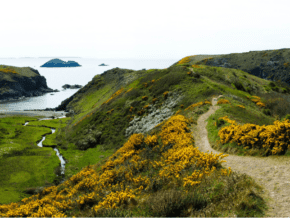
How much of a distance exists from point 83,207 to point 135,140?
35.4ft

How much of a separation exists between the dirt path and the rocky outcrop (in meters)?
28.9

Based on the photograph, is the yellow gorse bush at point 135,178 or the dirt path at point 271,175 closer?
the dirt path at point 271,175

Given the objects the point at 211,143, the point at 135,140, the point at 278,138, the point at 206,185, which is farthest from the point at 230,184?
the point at 135,140

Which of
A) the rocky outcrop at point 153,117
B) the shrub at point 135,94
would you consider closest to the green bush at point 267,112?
the rocky outcrop at point 153,117

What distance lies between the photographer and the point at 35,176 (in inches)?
1793

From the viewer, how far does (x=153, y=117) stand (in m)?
46.8

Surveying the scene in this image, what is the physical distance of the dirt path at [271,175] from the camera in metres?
7.29

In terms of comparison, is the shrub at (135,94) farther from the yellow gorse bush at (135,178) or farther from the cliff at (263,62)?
the cliff at (263,62)

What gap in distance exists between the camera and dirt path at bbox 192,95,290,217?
729cm

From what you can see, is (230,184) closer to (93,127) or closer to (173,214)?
(173,214)

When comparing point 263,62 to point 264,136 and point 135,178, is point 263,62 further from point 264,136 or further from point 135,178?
point 135,178

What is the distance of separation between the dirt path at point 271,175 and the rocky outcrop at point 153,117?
28921 mm

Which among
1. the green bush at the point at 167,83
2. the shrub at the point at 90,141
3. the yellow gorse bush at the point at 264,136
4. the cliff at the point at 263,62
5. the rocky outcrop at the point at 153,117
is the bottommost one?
the shrub at the point at 90,141

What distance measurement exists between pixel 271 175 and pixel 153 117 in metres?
37.2
